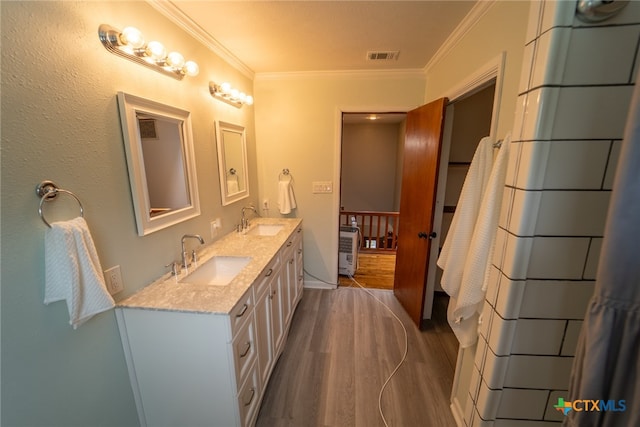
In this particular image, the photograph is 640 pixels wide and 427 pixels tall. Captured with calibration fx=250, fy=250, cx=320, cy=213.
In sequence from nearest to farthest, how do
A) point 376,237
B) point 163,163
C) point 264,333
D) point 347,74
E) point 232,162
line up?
point 163,163
point 264,333
point 232,162
point 347,74
point 376,237

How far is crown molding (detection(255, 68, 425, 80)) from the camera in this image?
101 inches

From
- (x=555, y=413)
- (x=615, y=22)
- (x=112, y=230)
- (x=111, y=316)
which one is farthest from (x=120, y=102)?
(x=555, y=413)

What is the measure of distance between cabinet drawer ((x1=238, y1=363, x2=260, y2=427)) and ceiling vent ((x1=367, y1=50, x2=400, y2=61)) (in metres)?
2.54

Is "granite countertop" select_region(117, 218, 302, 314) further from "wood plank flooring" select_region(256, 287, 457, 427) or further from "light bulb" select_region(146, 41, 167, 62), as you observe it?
"light bulb" select_region(146, 41, 167, 62)

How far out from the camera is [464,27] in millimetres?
1646

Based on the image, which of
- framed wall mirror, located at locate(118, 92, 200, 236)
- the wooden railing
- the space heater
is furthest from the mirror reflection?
the wooden railing

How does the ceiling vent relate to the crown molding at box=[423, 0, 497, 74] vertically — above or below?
above

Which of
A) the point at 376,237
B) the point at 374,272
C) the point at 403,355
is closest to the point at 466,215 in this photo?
the point at 403,355

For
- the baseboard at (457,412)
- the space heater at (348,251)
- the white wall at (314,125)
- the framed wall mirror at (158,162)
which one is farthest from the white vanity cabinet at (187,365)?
the space heater at (348,251)

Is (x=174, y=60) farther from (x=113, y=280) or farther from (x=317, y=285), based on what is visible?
(x=317, y=285)

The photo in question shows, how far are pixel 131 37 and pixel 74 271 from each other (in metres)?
1.03

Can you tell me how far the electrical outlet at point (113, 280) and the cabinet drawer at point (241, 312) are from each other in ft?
1.83

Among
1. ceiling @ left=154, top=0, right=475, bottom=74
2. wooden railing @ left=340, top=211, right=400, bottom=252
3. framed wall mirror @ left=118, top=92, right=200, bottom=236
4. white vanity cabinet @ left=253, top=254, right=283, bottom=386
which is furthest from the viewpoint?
wooden railing @ left=340, top=211, right=400, bottom=252

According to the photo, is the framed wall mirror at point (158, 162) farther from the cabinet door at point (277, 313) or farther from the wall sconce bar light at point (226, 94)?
the cabinet door at point (277, 313)
